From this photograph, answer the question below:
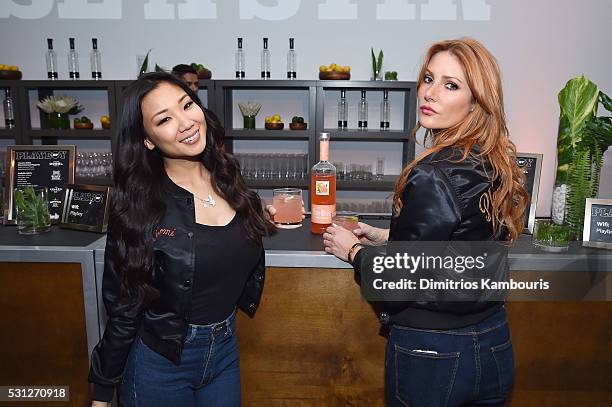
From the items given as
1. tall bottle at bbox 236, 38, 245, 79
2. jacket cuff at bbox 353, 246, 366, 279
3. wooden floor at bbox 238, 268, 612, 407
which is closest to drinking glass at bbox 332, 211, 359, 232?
wooden floor at bbox 238, 268, 612, 407

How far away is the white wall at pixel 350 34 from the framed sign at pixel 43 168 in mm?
2664

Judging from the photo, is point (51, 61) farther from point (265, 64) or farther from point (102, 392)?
point (102, 392)

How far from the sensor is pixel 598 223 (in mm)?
1726

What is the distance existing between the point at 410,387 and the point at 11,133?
4370mm

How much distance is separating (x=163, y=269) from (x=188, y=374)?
0.30 m

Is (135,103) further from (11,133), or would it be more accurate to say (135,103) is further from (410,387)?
(11,133)

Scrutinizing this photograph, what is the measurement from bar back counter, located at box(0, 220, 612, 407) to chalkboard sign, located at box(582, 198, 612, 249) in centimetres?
7

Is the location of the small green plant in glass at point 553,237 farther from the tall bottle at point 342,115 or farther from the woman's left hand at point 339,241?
the tall bottle at point 342,115

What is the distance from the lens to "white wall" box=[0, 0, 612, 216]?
4.35 meters

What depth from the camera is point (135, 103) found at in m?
1.28

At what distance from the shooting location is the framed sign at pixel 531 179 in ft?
6.11

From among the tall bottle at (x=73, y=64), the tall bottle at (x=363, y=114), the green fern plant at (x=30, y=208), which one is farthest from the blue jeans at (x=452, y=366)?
the tall bottle at (x=73, y=64)

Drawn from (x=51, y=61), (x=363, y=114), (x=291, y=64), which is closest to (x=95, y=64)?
(x=51, y=61)

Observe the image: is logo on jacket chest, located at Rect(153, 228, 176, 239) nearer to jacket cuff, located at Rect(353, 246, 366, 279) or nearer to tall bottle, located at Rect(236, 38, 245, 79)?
jacket cuff, located at Rect(353, 246, 366, 279)
